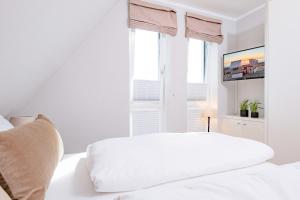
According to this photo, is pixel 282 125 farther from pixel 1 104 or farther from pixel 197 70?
pixel 1 104

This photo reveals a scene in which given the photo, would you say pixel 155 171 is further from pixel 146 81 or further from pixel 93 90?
pixel 146 81

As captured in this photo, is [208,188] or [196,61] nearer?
[208,188]

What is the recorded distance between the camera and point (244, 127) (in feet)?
8.96

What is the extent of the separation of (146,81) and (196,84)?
0.88 m

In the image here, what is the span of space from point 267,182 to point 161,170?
429mm

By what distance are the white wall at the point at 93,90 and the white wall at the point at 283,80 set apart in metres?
1.75

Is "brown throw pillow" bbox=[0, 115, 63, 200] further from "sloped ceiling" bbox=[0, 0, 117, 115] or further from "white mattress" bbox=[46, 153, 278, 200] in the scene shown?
"sloped ceiling" bbox=[0, 0, 117, 115]

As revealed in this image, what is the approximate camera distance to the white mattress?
82 cm

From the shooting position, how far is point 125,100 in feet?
8.40

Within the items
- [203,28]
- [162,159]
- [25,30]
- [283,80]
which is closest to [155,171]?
[162,159]

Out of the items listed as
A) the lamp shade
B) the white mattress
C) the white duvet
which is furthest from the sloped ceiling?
the lamp shade

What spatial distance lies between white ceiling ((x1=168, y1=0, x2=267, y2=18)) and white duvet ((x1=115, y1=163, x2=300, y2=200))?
2713mm

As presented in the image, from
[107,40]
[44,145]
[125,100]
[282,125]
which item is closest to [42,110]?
[125,100]

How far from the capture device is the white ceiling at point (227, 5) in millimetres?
2811
